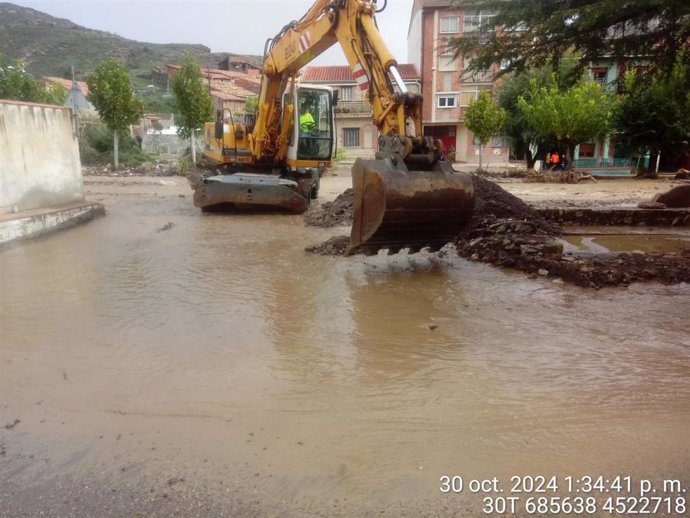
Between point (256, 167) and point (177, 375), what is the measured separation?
9.89 metres

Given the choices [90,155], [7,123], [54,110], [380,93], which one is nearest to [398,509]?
[380,93]

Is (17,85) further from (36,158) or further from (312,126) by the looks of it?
(312,126)

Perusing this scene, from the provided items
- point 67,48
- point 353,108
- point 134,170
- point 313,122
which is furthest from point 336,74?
point 67,48

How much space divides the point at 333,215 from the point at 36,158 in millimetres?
5460

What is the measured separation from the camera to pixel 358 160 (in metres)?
6.15

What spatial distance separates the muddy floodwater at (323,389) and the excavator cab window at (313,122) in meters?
6.00

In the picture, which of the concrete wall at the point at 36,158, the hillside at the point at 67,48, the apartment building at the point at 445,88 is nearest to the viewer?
the concrete wall at the point at 36,158

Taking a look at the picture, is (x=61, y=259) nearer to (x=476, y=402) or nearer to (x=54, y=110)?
(x=54, y=110)

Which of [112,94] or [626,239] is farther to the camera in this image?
[112,94]

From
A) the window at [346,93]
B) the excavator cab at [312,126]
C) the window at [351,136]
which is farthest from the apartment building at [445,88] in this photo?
the excavator cab at [312,126]

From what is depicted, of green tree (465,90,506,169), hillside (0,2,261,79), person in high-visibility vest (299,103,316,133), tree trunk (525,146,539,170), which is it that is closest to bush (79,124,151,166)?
Answer: green tree (465,90,506,169)

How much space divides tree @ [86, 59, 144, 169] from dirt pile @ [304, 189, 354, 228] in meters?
15.2

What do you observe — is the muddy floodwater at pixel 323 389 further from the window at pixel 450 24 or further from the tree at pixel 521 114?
the window at pixel 450 24

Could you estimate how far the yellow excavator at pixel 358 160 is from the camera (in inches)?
237
